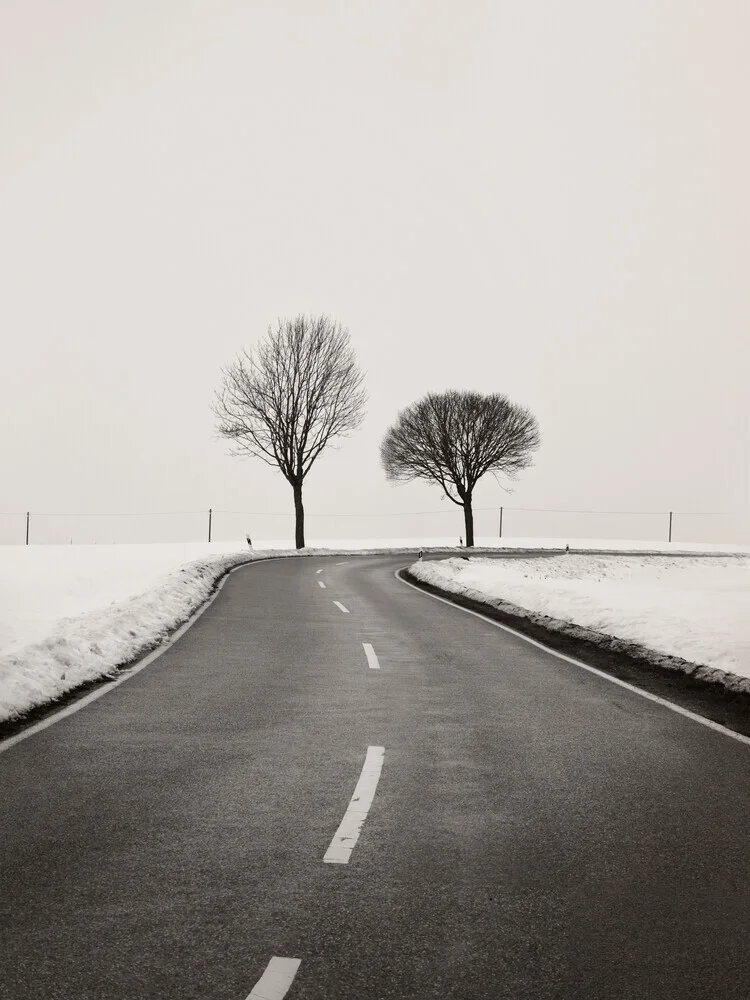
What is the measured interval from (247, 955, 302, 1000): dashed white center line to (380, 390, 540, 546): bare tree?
5287cm

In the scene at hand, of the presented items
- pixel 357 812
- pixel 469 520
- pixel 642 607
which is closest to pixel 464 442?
pixel 469 520

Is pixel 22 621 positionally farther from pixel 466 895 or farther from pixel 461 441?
pixel 461 441

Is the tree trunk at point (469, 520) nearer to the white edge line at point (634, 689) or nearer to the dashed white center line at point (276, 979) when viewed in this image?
the white edge line at point (634, 689)

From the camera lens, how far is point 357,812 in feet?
17.6

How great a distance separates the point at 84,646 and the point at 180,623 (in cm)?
411

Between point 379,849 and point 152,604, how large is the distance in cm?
1224

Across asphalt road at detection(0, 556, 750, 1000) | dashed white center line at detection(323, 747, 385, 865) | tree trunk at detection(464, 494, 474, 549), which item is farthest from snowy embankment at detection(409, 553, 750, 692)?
tree trunk at detection(464, 494, 474, 549)

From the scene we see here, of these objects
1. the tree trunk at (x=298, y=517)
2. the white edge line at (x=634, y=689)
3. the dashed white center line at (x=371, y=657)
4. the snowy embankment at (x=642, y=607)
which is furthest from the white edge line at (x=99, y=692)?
the tree trunk at (x=298, y=517)

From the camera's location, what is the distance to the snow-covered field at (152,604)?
10338 millimetres

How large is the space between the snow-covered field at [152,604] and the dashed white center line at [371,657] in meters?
3.29

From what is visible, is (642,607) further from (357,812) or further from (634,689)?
(357,812)

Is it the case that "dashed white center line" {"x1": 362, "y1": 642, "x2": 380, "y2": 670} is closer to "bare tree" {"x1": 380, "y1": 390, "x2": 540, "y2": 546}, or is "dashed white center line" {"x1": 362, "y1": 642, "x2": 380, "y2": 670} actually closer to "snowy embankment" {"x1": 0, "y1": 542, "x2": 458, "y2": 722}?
"snowy embankment" {"x1": 0, "y1": 542, "x2": 458, "y2": 722}

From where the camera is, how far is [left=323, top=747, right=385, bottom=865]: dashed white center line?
4.66 metres

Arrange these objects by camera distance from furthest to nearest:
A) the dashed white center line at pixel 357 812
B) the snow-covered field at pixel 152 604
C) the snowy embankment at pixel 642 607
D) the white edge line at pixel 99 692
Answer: the snowy embankment at pixel 642 607 < the snow-covered field at pixel 152 604 < the white edge line at pixel 99 692 < the dashed white center line at pixel 357 812
